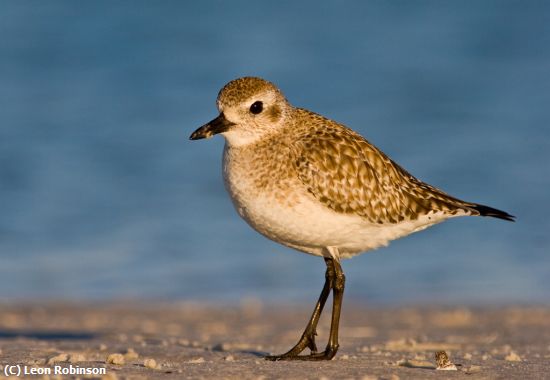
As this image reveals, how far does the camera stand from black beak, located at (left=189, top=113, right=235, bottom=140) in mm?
Result: 8502

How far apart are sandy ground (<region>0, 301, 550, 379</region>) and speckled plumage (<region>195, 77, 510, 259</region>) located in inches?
42.0

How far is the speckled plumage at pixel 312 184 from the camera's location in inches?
321

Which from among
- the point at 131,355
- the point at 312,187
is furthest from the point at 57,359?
the point at 312,187

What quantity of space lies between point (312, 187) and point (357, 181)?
53 centimetres

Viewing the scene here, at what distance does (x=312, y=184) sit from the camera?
8266 mm

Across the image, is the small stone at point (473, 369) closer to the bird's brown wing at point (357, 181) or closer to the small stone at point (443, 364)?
the small stone at point (443, 364)

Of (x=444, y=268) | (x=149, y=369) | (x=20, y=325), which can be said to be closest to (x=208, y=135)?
(x=149, y=369)

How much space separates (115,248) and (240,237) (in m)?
Answer: 2.19

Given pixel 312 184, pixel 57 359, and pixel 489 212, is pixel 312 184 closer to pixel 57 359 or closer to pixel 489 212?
pixel 489 212

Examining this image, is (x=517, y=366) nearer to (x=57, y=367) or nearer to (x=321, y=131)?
(x=321, y=131)

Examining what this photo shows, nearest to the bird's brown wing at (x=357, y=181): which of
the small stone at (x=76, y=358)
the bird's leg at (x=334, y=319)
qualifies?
the bird's leg at (x=334, y=319)

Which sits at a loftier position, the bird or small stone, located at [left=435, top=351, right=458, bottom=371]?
the bird

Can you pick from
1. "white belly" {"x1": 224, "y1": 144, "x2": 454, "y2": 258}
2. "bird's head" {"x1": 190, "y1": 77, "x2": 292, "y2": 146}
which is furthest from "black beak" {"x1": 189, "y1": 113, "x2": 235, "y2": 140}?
"white belly" {"x1": 224, "y1": 144, "x2": 454, "y2": 258}

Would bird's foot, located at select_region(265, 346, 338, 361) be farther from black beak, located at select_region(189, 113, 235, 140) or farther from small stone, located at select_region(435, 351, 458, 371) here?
black beak, located at select_region(189, 113, 235, 140)
